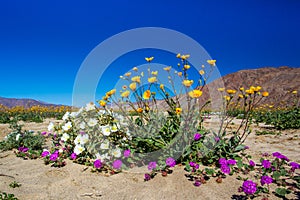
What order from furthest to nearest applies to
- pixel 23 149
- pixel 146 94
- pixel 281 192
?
1. pixel 23 149
2. pixel 146 94
3. pixel 281 192

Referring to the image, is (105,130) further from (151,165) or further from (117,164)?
(151,165)

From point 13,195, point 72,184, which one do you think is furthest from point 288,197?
point 13,195

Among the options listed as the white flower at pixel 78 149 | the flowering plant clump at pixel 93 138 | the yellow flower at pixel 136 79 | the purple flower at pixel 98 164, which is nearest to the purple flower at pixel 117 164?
the flowering plant clump at pixel 93 138

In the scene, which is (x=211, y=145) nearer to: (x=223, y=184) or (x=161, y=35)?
(x=223, y=184)

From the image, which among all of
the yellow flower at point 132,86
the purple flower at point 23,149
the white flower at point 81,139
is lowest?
the purple flower at point 23,149

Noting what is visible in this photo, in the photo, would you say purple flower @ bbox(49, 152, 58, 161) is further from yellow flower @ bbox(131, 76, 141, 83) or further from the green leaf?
the green leaf

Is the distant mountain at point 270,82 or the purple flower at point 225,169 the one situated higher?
the distant mountain at point 270,82

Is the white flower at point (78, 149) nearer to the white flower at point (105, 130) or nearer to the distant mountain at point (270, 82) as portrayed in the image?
the white flower at point (105, 130)

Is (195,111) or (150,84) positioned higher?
(150,84)

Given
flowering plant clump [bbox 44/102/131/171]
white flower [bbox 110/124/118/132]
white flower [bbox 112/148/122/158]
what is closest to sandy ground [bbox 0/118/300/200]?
flowering plant clump [bbox 44/102/131/171]

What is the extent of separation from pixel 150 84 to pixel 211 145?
4.18 feet

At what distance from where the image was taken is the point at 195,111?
3.76 metres

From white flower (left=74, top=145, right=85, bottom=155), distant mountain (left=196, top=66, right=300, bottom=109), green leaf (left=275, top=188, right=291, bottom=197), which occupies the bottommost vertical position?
green leaf (left=275, top=188, right=291, bottom=197)

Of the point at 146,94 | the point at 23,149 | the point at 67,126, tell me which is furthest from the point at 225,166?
the point at 23,149
